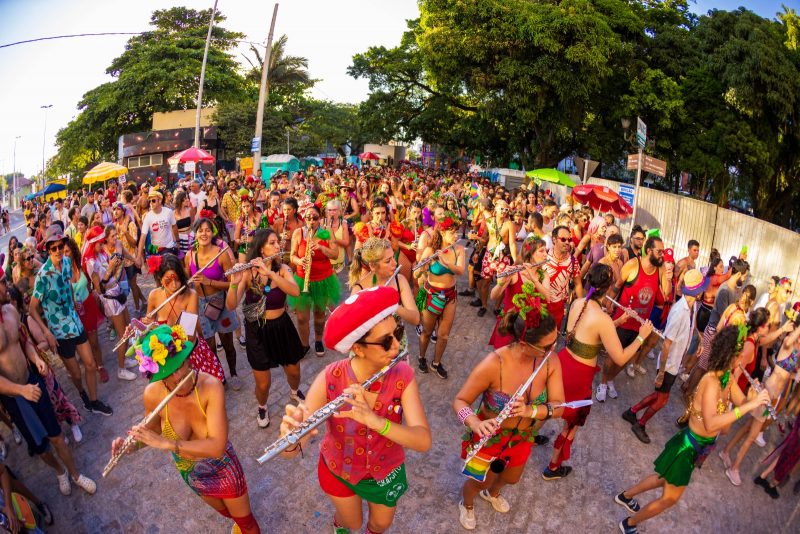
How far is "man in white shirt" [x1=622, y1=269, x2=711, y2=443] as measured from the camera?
16.3 ft

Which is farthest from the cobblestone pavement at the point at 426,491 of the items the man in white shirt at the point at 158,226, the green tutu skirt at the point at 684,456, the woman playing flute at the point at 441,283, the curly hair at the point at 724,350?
the man in white shirt at the point at 158,226

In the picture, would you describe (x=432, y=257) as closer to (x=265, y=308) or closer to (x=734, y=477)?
(x=265, y=308)

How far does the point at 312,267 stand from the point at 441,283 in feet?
5.11

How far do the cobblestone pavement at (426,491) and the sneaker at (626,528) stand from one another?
0.06m

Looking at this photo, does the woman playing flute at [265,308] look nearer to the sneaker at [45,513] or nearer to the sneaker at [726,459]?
the sneaker at [45,513]

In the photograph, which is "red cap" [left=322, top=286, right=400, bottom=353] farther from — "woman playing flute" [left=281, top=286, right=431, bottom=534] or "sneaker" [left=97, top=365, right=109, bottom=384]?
"sneaker" [left=97, top=365, right=109, bottom=384]

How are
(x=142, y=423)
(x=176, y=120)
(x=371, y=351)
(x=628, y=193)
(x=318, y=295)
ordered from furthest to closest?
1. (x=176, y=120)
2. (x=628, y=193)
3. (x=318, y=295)
4. (x=142, y=423)
5. (x=371, y=351)

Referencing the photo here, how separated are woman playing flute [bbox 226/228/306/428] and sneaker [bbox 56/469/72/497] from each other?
166cm

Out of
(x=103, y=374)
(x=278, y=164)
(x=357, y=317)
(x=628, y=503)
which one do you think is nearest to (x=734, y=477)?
(x=628, y=503)

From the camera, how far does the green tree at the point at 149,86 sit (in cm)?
3162

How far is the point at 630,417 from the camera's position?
5.32 metres

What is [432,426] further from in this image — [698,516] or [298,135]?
[298,135]

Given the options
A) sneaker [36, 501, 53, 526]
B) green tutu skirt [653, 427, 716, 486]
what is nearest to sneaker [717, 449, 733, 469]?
green tutu skirt [653, 427, 716, 486]

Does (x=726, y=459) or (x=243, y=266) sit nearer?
(x=243, y=266)
